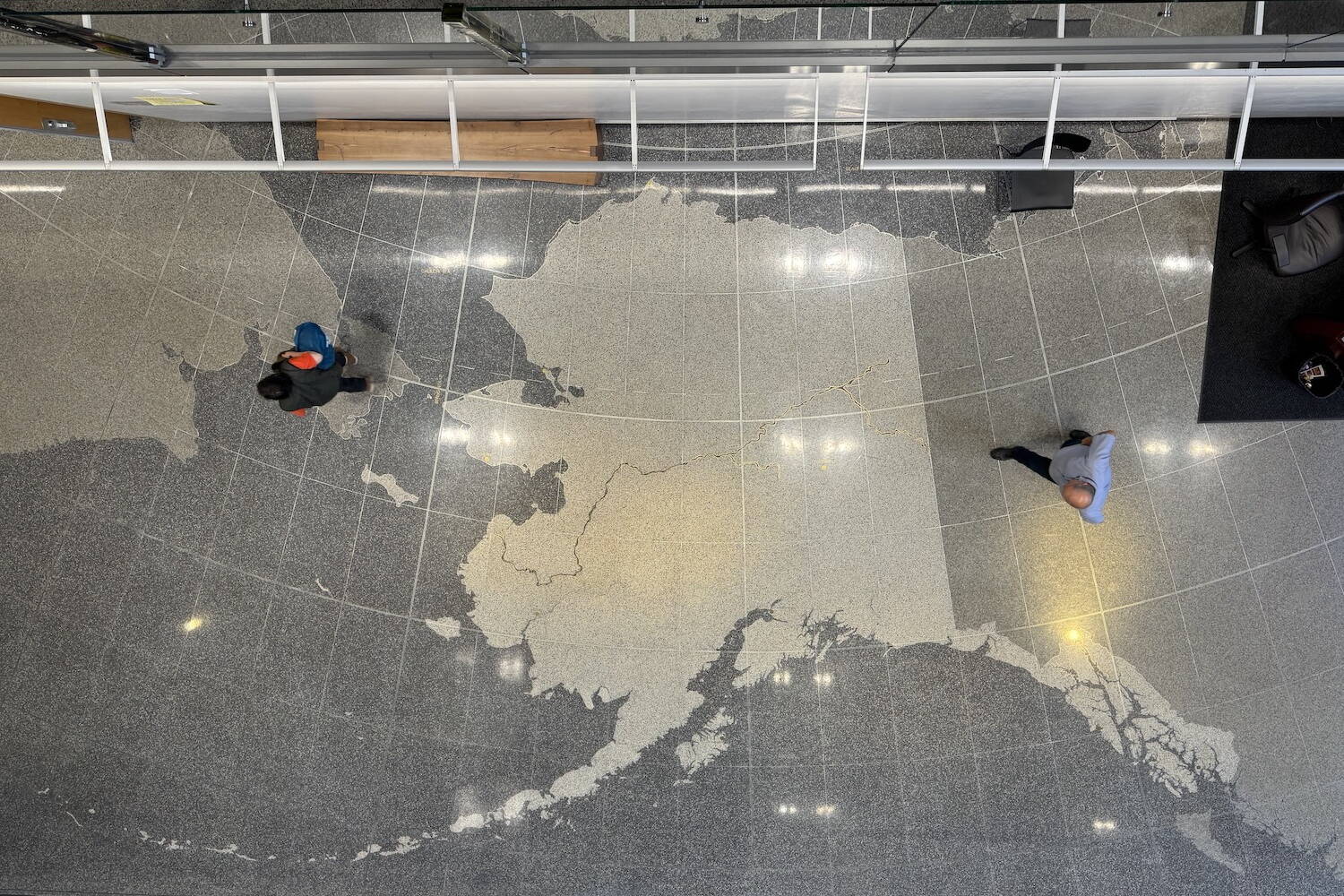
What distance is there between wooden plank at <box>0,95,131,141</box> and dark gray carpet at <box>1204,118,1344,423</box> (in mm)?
10145

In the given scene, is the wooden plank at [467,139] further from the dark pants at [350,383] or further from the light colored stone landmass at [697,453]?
the dark pants at [350,383]

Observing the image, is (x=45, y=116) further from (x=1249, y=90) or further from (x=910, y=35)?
(x=1249, y=90)

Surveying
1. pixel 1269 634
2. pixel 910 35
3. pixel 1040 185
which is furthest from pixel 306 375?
pixel 1269 634

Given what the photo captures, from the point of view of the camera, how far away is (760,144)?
692 cm

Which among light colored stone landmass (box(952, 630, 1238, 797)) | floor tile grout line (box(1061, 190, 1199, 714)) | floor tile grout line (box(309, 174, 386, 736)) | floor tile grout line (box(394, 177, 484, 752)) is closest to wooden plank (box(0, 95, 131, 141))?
floor tile grout line (box(309, 174, 386, 736))

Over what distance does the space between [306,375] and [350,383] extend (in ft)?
1.47

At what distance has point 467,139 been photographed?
21.2 feet

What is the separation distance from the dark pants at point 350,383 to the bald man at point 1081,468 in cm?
624

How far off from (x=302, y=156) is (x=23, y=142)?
9.39 ft

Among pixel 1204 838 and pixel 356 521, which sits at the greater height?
pixel 356 521

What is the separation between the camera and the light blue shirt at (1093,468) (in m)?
6.30

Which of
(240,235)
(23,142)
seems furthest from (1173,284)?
(23,142)

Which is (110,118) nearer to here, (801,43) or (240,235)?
(240,235)

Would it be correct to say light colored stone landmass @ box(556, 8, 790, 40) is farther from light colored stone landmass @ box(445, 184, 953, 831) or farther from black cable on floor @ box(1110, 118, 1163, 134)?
black cable on floor @ box(1110, 118, 1163, 134)
